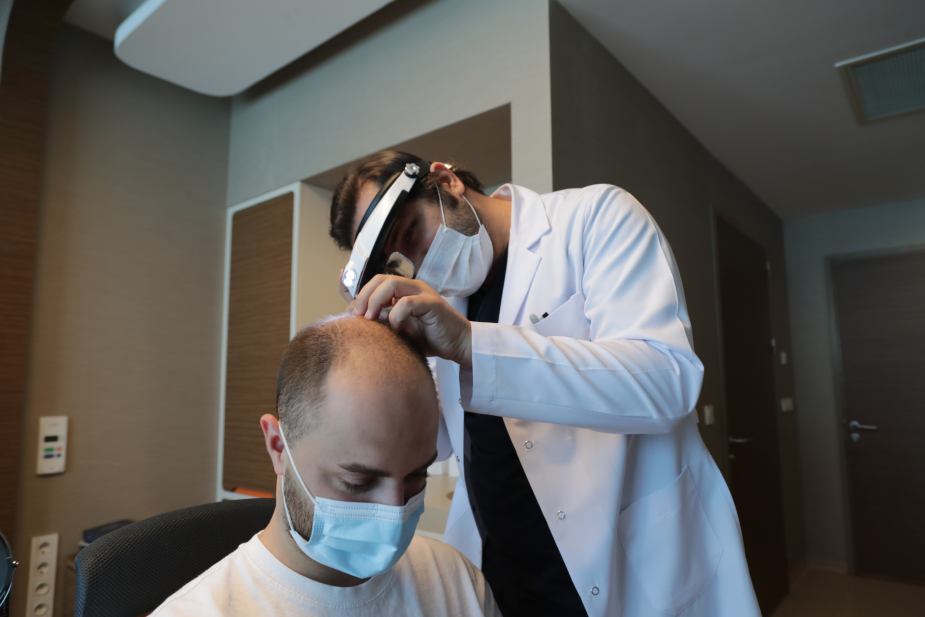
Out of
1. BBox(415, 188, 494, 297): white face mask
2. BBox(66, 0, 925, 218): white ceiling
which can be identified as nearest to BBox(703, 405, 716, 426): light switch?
BBox(66, 0, 925, 218): white ceiling

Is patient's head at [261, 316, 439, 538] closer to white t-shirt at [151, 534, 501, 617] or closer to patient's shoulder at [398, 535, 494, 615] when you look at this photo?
white t-shirt at [151, 534, 501, 617]

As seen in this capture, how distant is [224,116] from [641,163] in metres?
2.01

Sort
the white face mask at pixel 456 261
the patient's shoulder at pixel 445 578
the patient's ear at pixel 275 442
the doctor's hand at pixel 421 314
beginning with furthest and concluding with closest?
the white face mask at pixel 456 261
the patient's shoulder at pixel 445 578
the patient's ear at pixel 275 442
the doctor's hand at pixel 421 314

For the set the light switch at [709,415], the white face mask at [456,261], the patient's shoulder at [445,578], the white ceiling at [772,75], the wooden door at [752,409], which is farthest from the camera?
the wooden door at [752,409]

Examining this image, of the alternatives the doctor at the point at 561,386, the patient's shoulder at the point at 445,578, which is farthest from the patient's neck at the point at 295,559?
the doctor at the point at 561,386

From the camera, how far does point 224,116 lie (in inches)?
116

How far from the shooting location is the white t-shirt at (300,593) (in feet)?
2.74

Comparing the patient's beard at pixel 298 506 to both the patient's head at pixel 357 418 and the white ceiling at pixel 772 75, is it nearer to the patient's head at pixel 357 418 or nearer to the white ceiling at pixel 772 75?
the patient's head at pixel 357 418

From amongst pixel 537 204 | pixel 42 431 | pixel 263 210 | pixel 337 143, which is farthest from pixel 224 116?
pixel 537 204

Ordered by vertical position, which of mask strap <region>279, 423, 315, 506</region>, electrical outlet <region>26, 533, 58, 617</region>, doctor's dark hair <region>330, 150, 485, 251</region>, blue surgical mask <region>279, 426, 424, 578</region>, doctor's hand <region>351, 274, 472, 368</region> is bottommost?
electrical outlet <region>26, 533, 58, 617</region>

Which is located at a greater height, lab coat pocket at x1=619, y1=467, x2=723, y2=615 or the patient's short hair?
the patient's short hair

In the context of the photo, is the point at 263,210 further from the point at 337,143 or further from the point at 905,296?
the point at 905,296

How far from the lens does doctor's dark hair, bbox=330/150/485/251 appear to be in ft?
3.87

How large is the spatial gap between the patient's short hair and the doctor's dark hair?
36cm
